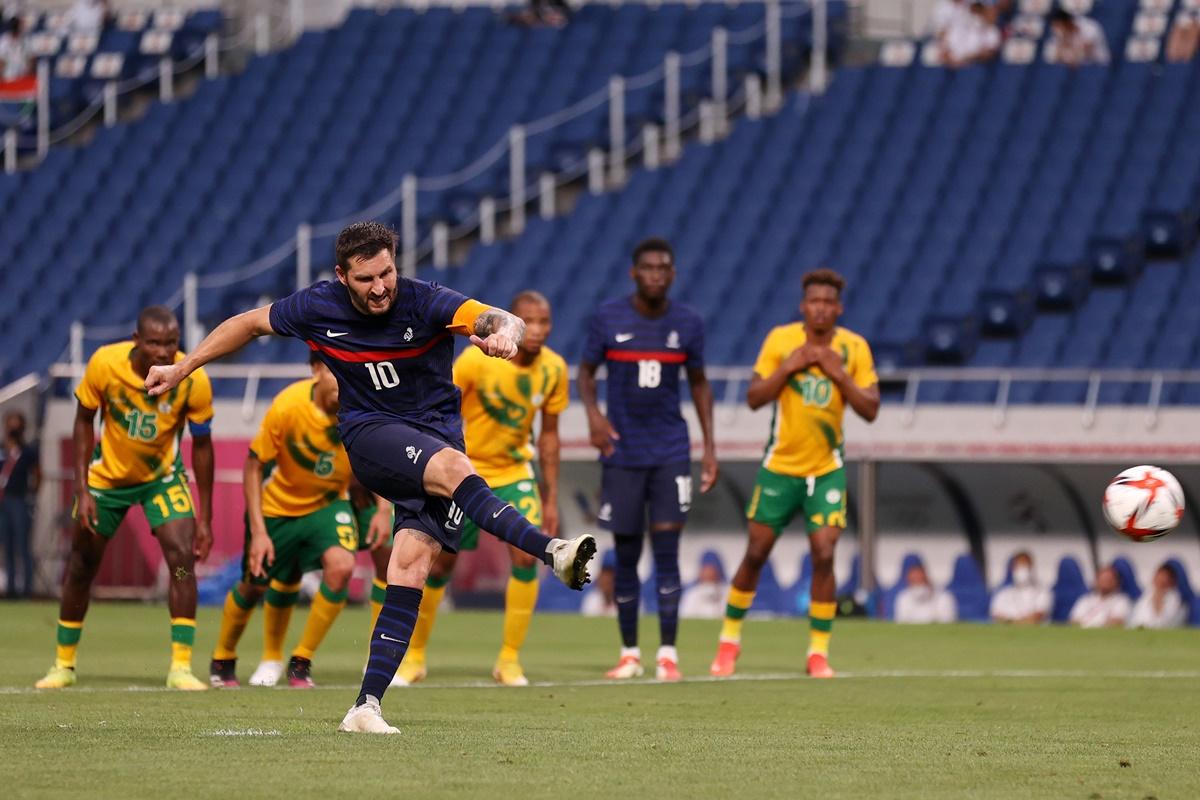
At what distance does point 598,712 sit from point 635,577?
3454mm

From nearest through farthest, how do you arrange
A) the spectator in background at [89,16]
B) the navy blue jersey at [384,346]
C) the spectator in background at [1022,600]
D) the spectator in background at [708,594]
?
the navy blue jersey at [384,346] → the spectator in background at [1022,600] → the spectator in background at [708,594] → the spectator in background at [89,16]

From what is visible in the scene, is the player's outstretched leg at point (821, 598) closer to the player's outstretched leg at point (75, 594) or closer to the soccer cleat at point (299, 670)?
the soccer cleat at point (299, 670)

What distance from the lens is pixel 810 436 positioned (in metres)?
13.4

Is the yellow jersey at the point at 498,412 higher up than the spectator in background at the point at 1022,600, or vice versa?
the yellow jersey at the point at 498,412

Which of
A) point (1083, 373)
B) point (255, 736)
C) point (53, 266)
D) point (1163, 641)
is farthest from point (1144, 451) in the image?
point (53, 266)

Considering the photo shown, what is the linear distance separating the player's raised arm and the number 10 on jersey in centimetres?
43

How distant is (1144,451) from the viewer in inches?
779

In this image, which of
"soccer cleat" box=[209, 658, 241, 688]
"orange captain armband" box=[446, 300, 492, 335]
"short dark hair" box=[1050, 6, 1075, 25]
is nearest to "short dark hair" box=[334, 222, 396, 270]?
"orange captain armband" box=[446, 300, 492, 335]

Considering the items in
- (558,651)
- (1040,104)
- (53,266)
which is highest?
(1040,104)

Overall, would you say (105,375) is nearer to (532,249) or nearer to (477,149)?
(532,249)

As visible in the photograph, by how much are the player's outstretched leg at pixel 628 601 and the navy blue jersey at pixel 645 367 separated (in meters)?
0.51

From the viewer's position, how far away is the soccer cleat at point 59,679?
11516 millimetres

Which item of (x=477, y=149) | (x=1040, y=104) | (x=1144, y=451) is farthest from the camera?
(x=477, y=149)

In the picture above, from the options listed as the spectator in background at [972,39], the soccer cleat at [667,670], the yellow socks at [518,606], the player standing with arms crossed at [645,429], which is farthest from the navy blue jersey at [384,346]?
the spectator in background at [972,39]
